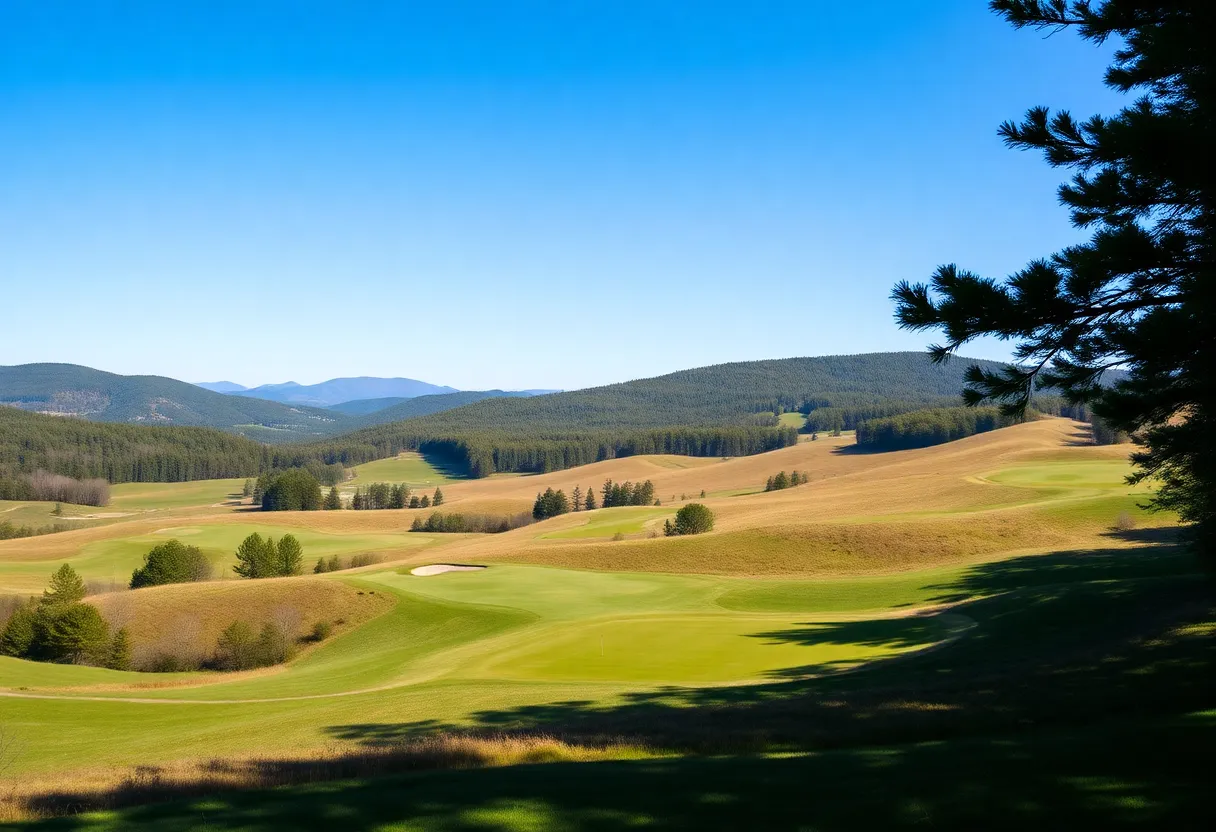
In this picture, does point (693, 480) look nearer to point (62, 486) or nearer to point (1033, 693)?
point (62, 486)

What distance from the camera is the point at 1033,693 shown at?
Answer: 1493 cm

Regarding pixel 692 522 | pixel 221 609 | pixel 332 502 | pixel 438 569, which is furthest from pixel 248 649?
pixel 332 502

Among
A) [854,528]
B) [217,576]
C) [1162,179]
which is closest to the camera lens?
[1162,179]

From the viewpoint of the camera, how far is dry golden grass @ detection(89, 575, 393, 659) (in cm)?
3838

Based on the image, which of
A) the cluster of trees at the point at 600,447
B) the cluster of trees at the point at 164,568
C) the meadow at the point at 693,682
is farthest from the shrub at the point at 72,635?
the cluster of trees at the point at 600,447

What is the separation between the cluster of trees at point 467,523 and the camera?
87.7m

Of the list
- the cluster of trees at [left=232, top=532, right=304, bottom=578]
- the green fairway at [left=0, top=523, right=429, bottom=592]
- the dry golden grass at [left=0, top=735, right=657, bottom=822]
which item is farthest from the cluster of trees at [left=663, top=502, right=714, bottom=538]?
the dry golden grass at [left=0, top=735, right=657, bottom=822]

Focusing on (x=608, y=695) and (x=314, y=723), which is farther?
(x=608, y=695)

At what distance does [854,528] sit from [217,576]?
1756 inches

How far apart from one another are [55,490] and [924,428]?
127388 mm

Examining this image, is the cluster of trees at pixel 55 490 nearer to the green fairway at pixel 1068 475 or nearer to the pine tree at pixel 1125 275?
the green fairway at pixel 1068 475

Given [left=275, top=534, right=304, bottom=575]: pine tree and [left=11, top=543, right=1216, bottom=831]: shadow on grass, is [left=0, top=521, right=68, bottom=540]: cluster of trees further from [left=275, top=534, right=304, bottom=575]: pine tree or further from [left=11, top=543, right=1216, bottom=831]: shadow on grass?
[left=11, top=543, right=1216, bottom=831]: shadow on grass

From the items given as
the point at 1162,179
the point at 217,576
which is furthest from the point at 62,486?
the point at 1162,179

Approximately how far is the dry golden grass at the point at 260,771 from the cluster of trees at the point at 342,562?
1879 inches
